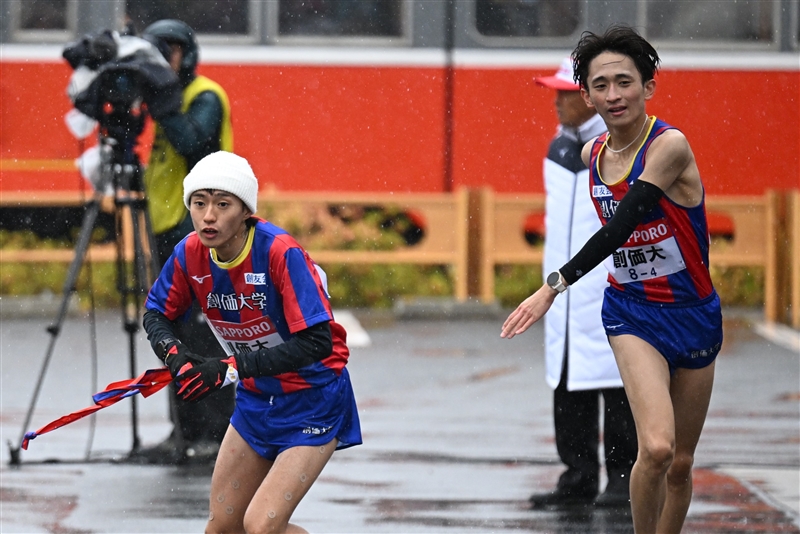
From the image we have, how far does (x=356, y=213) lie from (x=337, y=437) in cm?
938

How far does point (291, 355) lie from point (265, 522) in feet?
1.61

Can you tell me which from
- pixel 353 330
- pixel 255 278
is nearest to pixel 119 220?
pixel 255 278

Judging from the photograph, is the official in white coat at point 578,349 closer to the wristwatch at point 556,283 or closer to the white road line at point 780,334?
the wristwatch at point 556,283

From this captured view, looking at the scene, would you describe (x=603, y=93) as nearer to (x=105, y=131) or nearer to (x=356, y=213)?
(x=105, y=131)

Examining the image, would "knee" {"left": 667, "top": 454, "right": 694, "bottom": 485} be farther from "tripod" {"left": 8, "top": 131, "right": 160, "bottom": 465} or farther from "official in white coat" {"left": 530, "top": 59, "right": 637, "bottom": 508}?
"tripod" {"left": 8, "top": 131, "right": 160, "bottom": 465}

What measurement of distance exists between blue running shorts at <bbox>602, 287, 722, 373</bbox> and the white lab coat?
1.38 m

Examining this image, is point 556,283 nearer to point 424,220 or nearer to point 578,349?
point 578,349

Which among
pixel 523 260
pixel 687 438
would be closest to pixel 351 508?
pixel 687 438

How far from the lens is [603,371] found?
6.26 metres

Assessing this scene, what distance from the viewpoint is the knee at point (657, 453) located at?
4.57 metres

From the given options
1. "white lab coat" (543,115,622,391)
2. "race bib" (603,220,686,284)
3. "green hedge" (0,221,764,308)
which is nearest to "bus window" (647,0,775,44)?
"green hedge" (0,221,764,308)

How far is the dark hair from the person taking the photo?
476 cm

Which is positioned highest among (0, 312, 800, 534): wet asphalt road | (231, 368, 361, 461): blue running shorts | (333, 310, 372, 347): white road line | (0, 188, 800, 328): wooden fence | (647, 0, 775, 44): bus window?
(647, 0, 775, 44): bus window

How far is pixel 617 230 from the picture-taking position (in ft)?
15.1
